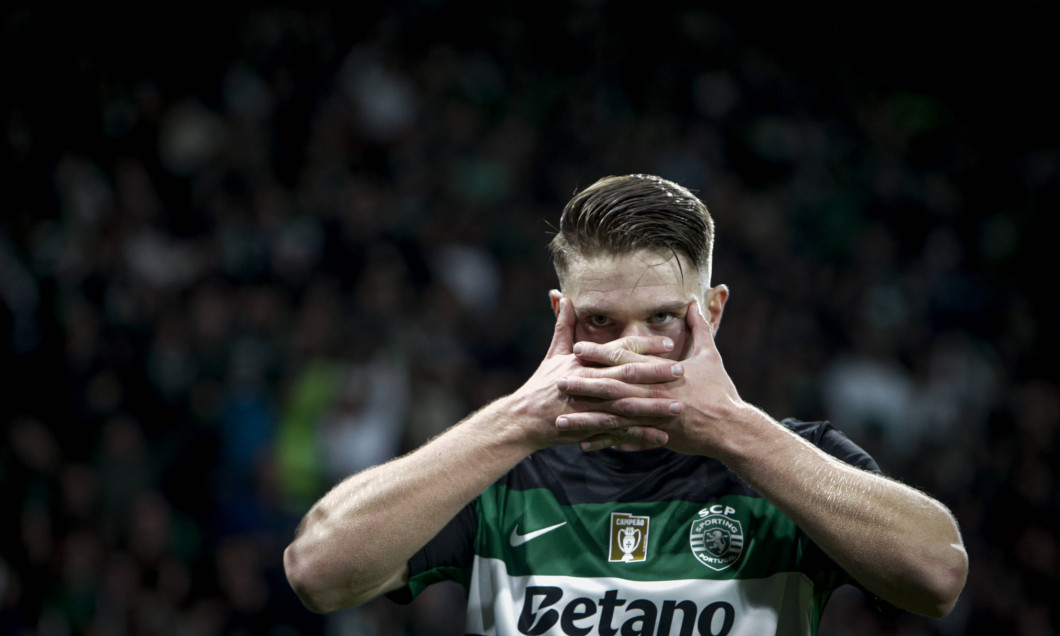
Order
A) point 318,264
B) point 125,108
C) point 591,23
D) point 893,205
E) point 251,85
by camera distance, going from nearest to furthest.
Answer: point 318,264 < point 125,108 < point 251,85 < point 893,205 < point 591,23

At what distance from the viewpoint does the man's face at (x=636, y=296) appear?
2.35 metres

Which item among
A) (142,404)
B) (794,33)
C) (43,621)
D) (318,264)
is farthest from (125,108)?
(794,33)

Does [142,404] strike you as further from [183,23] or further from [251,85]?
[183,23]

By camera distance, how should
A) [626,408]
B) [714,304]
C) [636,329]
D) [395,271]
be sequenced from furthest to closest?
[395,271] < [714,304] < [636,329] < [626,408]

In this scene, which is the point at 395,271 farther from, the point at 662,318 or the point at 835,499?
the point at 835,499

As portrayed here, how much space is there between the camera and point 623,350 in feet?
7.36

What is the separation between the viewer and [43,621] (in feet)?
19.7

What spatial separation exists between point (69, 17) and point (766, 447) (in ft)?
29.0

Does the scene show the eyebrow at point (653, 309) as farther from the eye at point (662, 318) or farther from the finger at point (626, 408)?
the finger at point (626, 408)

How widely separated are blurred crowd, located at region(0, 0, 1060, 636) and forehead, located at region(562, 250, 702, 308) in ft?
14.7

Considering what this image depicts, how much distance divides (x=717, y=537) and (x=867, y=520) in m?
0.41

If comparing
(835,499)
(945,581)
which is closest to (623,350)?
(835,499)

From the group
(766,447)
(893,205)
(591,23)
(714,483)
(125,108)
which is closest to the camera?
(766,447)

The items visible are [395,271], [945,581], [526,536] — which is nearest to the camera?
[945,581]
